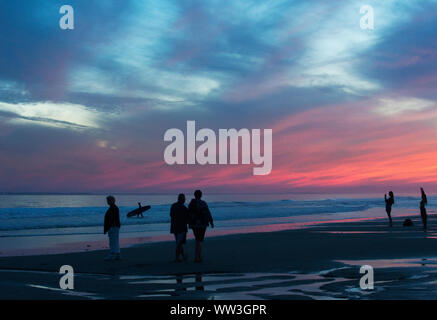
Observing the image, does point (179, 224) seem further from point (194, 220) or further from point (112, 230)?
point (112, 230)

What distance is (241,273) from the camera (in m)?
11.8

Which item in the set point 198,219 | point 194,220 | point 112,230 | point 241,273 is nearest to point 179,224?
point 194,220

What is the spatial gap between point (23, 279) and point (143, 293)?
3798mm

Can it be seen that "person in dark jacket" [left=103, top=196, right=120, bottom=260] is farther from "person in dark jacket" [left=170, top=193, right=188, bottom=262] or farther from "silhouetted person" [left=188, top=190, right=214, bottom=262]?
"silhouetted person" [left=188, top=190, right=214, bottom=262]

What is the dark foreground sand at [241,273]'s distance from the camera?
9.10m

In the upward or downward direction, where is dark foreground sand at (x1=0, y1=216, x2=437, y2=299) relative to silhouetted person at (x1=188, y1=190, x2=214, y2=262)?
downward

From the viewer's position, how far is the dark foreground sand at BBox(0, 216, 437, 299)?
358 inches

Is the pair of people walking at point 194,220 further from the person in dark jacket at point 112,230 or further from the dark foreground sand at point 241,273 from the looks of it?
the person in dark jacket at point 112,230

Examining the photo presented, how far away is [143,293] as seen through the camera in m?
9.23

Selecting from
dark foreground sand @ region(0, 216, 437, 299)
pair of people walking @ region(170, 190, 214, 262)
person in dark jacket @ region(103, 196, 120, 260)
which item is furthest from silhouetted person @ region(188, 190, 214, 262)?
person in dark jacket @ region(103, 196, 120, 260)

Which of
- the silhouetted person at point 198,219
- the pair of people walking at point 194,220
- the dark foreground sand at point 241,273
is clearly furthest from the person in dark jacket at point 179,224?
the dark foreground sand at point 241,273

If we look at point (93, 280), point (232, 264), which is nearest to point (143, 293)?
point (93, 280)
